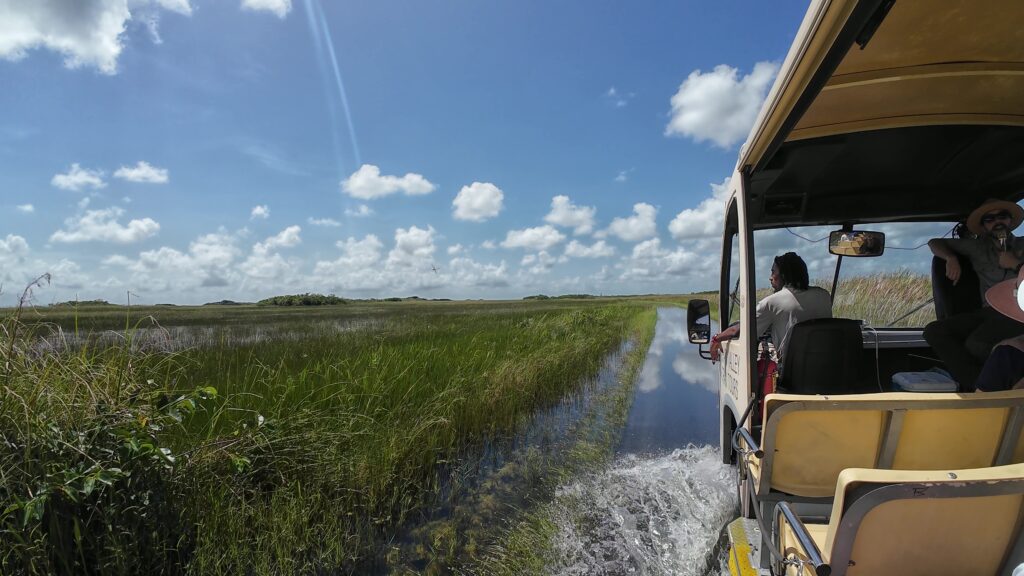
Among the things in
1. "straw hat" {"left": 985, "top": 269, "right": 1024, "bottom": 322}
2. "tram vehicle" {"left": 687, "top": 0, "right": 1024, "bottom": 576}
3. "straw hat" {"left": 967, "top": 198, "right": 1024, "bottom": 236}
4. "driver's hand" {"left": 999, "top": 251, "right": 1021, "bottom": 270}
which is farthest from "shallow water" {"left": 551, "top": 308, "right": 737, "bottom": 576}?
"straw hat" {"left": 967, "top": 198, "right": 1024, "bottom": 236}

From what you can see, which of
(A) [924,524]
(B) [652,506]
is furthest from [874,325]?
(A) [924,524]

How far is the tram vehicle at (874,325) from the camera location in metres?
1.24

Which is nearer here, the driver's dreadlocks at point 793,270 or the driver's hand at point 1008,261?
the driver's hand at point 1008,261

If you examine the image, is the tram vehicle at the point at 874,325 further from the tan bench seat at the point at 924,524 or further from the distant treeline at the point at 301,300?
the distant treeline at the point at 301,300

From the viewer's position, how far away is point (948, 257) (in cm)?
325

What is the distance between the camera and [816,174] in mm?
3287

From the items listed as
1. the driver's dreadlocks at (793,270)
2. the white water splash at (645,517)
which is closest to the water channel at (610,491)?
the white water splash at (645,517)

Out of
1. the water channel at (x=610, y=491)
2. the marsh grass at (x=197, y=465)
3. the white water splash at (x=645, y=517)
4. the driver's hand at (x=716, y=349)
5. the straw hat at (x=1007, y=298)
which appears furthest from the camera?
the driver's hand at (x=716, y=349)

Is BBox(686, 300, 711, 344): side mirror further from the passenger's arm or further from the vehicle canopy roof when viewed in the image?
the passenger's arm

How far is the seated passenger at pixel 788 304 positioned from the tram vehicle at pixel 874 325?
13 centimetres

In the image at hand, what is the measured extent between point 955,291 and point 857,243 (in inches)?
34.5

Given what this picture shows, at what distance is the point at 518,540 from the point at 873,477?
2899 millimetres

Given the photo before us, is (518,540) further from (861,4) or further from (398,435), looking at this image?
(861,4)

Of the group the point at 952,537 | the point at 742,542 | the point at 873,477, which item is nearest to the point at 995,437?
the point at 952,537
